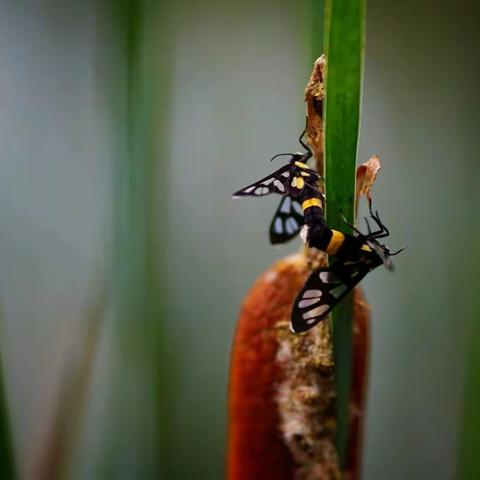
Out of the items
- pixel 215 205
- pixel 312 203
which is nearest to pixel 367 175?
pixel 312 203

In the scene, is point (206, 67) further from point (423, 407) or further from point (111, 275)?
point (423, 407)

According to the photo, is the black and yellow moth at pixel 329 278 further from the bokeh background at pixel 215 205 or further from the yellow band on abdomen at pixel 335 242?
the bokeh background at pixel 215 205

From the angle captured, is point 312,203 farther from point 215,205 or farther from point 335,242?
point 215,205

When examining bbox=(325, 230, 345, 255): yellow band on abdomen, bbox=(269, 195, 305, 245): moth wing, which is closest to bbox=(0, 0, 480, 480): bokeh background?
bbox=(269, 195, 305, 245): moth wing

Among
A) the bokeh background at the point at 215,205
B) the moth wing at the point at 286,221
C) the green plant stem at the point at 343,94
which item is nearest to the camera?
the green plant stem at the point at 343,94

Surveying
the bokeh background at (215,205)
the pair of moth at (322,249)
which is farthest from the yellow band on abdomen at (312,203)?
the bokeh background at (215,205)
